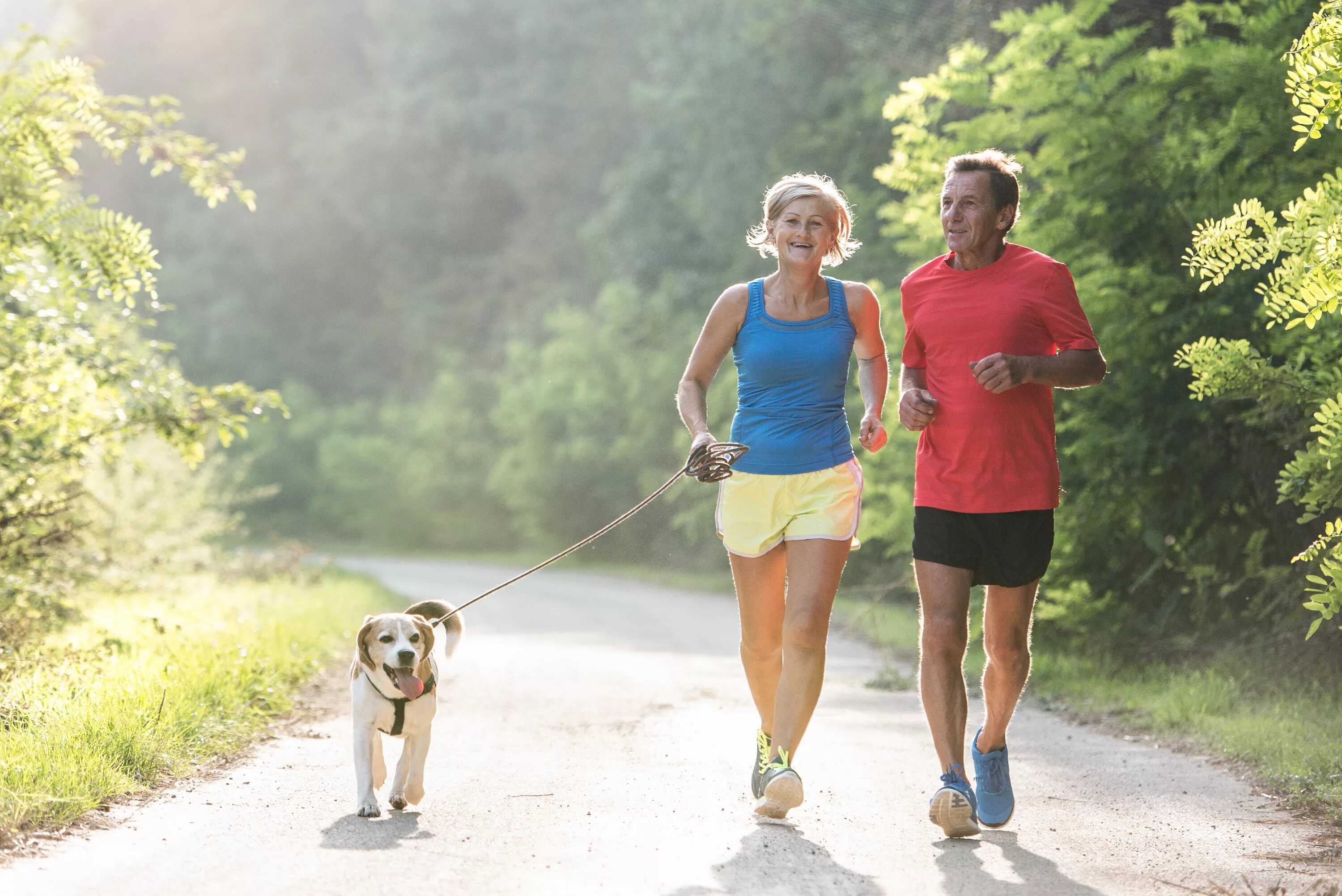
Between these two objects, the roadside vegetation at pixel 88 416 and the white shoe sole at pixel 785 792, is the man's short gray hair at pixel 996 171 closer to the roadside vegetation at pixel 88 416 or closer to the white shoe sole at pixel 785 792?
the white shoe sole at pixel 785 792

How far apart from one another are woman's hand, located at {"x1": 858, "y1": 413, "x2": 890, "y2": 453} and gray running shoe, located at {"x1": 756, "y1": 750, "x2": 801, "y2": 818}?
122 centimetres

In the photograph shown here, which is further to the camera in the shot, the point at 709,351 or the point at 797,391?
the point at 709,351

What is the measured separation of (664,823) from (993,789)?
125 centimetres

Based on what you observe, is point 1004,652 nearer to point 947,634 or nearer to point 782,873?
point 947,634

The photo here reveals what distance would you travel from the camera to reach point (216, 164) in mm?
10484

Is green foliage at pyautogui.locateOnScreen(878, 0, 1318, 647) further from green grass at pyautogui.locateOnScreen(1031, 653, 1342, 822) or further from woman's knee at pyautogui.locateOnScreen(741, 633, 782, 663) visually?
woman's knee at pyautogui.locateOnScreen(741, 633, 782, 663)

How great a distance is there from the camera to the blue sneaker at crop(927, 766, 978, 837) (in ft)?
16.8

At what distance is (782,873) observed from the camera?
4.65 metres

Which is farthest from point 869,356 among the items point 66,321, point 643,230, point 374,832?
point 643,230

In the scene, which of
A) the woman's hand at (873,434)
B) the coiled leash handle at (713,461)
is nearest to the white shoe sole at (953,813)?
the woman's hand at (873,434)

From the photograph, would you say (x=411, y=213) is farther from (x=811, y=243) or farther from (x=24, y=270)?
(x=811, y=243)

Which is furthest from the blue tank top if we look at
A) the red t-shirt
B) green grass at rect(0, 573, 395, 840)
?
green grass at rect(0, 573, 395, 840)

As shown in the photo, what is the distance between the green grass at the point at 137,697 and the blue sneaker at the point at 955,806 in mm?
3122

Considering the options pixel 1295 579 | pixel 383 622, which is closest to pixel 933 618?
pixel 383 622
